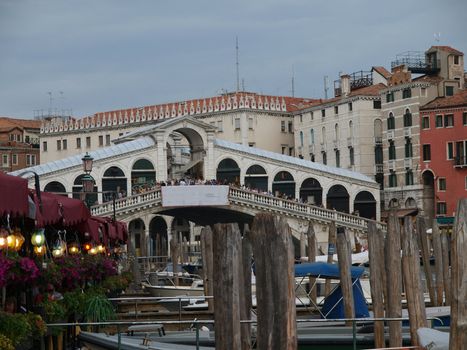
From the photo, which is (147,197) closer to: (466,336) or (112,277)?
(112,277)

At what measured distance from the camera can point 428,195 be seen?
169ft

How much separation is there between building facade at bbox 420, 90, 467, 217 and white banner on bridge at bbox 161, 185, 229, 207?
31.0 ft

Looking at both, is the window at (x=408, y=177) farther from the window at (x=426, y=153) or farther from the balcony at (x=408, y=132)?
the balcony at (x=408, y=132)

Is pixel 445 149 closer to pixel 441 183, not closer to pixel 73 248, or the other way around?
pixel 441 183

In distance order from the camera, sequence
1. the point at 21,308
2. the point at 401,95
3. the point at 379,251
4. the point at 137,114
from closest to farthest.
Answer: the point at 21,308, the point at 379,251, the point at 401,95, the point at 137,114

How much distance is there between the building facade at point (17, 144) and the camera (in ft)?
Answer: 238

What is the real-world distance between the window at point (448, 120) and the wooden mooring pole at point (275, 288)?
39.3m

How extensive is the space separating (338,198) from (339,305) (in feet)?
115

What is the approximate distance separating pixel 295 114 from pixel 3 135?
2126cm

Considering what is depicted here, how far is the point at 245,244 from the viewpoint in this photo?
50.3ft

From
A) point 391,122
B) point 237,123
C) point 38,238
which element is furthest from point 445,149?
point 38,238

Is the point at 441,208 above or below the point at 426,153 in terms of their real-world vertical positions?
below

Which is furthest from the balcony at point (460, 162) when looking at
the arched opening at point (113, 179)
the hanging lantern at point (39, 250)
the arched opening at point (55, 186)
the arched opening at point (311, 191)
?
the hanging lantern at point (39, 250)

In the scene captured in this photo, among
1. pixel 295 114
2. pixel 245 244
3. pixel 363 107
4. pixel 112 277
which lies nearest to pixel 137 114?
pixel 295 114
